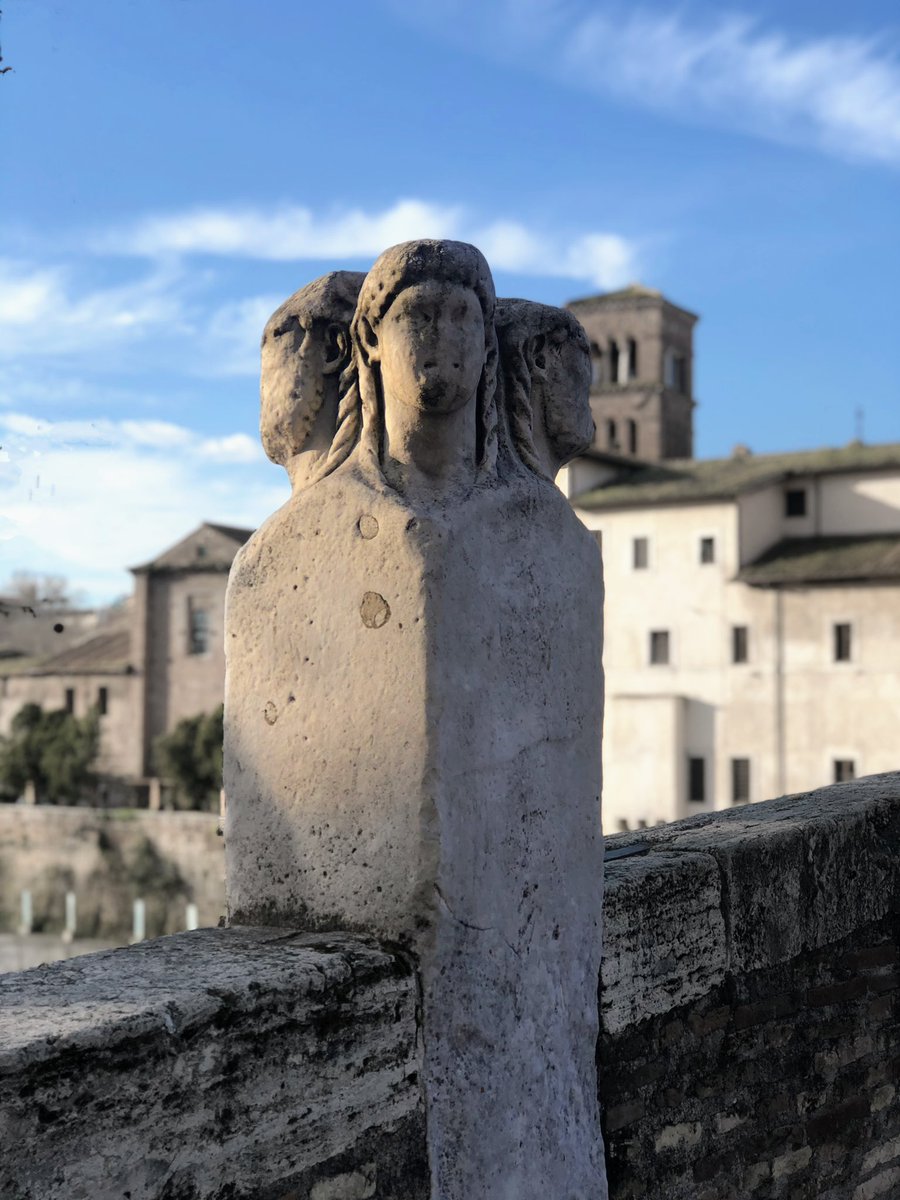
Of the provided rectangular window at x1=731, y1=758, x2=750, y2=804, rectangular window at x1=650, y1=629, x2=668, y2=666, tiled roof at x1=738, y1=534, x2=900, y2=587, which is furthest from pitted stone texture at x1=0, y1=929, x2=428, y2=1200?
rectangular window at x1=650, y1=629, x2=668, y2=666

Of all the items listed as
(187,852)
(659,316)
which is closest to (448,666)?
(187,852)

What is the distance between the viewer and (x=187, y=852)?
116 feet

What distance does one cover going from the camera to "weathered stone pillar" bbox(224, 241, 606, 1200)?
236 cm

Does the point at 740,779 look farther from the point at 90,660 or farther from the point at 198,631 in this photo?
the point at 90,660

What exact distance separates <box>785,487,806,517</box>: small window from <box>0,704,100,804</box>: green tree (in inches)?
851

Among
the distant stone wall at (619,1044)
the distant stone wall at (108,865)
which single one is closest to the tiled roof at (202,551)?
the distant stone wall at (108,865)

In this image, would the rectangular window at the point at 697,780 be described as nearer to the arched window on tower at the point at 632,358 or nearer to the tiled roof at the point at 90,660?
the tiled roof at the point at 90,660

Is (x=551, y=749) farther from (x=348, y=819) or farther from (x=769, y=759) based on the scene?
(x=769, y=759)

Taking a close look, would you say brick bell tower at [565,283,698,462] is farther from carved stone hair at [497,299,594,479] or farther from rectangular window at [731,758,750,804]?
carved stone hair at [497,299,594,479]

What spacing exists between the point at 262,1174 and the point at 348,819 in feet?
1.92

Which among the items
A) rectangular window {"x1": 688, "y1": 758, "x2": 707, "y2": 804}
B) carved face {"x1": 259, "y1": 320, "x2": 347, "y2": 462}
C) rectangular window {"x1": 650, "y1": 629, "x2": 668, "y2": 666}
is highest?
rectangular window {"x1": 650, "y1": 629, "x2": 668, "y2": 666}

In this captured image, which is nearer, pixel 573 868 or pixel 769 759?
pixel 573 868

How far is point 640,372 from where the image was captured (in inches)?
2026

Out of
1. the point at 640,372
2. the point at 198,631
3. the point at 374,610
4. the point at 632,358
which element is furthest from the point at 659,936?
the point at 632,358
